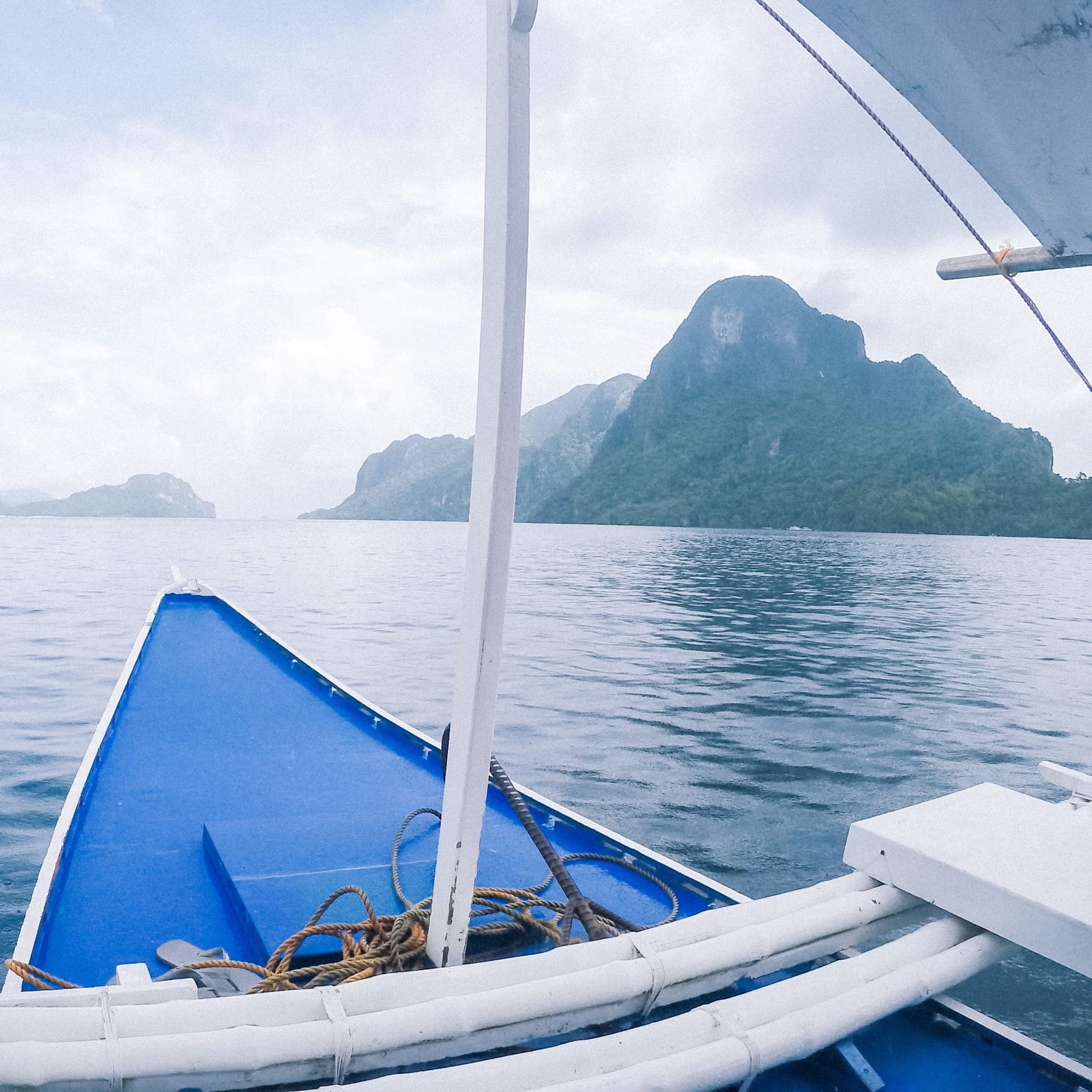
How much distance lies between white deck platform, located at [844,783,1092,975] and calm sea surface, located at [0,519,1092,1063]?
1734 mm

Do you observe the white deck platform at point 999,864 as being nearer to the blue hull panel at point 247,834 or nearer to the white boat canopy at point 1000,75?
the blue hull panel at point 247,834

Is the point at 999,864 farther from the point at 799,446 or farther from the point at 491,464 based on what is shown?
the point at 799,446

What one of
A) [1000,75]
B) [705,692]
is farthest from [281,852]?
[705,692]

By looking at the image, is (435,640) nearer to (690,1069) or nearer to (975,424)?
(690,1069)

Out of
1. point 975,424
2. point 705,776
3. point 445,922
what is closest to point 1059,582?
point 705,776

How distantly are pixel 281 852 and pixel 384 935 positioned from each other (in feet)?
3.83

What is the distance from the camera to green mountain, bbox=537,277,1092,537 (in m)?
90.2

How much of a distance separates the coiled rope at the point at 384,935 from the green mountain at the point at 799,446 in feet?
292

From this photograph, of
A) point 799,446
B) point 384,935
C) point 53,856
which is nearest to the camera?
point 384,935

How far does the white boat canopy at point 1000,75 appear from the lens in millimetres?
1987

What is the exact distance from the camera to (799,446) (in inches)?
4488

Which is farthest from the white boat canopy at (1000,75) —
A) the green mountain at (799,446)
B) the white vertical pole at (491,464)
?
the green mountain at (799,446)

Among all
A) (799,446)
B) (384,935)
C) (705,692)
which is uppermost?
(799,446)

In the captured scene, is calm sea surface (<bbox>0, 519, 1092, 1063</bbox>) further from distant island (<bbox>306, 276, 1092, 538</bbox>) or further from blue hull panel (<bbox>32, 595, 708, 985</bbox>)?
distant island (<bbox>306, 276, 1092, 538</bbox>)
